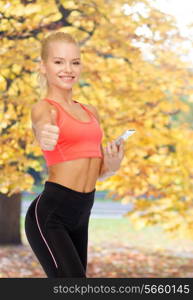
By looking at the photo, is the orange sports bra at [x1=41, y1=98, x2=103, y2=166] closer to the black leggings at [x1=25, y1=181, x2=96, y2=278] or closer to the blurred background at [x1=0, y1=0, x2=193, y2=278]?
the black leggings at [x1=25, y1=181, x2=96, y2=278]

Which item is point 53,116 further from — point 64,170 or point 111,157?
point 111,157

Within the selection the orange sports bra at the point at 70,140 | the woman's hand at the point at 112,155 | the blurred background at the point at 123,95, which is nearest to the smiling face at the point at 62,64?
the orange sports bra at the point at 70,140

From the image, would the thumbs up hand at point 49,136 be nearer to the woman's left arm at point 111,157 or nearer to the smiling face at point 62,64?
the smiling face at point 62,64

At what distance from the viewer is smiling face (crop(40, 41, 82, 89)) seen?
4121 millimetres

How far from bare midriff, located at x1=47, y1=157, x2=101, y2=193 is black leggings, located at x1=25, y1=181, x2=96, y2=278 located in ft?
0.12

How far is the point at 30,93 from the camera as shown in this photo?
788cm

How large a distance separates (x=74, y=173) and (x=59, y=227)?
35cm

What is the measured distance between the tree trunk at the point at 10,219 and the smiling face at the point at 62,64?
7.22m

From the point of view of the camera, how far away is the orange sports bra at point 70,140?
395cm

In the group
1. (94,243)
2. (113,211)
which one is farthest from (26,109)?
(113,211)

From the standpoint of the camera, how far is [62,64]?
13.6 ft

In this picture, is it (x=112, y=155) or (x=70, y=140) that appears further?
(x=112, y=155)

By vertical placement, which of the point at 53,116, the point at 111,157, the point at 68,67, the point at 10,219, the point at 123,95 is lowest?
the point at 10,219

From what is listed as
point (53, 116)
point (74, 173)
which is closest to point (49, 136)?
point (53, 116)
